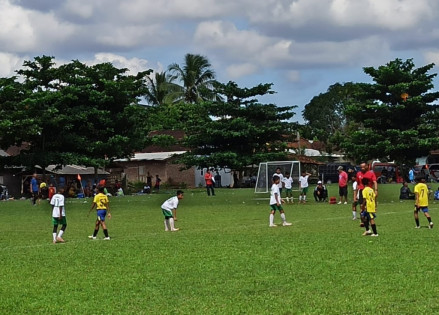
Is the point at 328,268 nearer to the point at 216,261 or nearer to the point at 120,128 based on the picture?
the point at 216,261

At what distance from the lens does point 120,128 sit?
5712cm

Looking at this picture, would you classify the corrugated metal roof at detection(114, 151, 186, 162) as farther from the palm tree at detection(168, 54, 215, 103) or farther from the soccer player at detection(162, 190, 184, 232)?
the soccer player at detection(162, 190, 184, 232)

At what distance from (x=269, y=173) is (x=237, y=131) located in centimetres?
1645

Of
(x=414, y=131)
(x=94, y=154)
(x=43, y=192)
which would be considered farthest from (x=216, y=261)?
(x=94, y=154)

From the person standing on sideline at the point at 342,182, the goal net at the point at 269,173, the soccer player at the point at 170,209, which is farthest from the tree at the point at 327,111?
the soccer player at the point at 170,209


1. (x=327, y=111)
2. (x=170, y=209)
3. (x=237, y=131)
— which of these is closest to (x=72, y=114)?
(x=237, y=131)

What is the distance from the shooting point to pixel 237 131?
6212 cm

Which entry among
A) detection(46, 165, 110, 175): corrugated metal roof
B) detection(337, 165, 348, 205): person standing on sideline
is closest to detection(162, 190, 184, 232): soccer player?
detection(337, 165, 348, 205): person standing on sideline

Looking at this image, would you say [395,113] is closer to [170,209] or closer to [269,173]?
[269,173]

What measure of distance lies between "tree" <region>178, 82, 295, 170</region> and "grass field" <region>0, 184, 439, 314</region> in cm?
3709

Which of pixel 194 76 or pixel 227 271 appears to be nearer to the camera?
pixel 227 271

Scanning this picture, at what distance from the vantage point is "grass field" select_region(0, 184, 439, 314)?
10797 millimetres

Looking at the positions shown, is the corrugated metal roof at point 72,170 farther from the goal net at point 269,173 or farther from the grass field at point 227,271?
the grass field at point 227,271

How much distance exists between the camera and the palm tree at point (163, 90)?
85.1 metres
